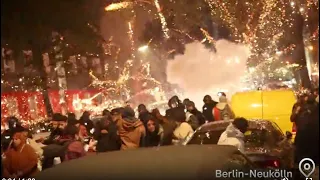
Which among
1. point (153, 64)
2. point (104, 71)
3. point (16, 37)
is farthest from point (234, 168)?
point (153, 64)

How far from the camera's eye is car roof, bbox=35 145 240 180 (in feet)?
10.6

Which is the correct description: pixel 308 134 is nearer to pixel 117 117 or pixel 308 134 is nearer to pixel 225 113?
pixel 117 117

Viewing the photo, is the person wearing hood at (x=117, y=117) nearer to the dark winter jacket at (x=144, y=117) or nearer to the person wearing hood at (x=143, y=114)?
the dark winter jacket at (x=144, y=117)

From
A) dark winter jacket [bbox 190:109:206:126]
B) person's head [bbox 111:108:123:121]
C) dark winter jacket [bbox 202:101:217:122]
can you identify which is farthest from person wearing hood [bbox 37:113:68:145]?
dark winter jacket [bbox 202:101:217:122]

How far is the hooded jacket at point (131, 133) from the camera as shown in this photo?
7.14 m

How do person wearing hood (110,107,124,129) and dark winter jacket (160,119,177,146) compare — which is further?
dark winter jacket (160,119,177,146)

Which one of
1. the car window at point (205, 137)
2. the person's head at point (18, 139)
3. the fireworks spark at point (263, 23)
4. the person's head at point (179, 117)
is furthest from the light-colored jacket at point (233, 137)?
the fireworks spark at point (263, 23)

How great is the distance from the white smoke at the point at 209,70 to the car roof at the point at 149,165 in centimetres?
2226

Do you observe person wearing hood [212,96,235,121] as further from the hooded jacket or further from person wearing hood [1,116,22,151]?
person wearing hood [1,116,22,151]

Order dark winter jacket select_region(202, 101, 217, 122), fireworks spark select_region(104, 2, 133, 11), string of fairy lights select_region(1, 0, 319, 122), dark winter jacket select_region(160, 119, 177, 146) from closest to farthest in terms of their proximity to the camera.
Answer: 1. dark winter jacket select_region(160, 119, 177, 146)
2. dark winter jacket select_region(202, 101, 217, 122)
3. fireworks spark select_region(104, 2, 133, 11)
4. string of fairy lights select_region(1, 0, 319, 122)

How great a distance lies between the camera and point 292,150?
6.46m

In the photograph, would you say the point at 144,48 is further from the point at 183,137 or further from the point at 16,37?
the point at 183,137

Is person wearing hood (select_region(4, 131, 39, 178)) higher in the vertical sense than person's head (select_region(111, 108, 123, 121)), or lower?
lower

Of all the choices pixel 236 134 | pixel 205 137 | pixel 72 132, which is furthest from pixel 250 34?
pixel 236 134
